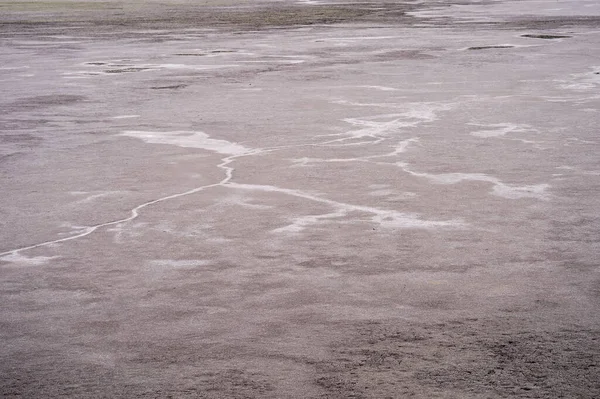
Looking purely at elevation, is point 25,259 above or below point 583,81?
above

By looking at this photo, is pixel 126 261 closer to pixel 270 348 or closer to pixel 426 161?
pixel 270 348

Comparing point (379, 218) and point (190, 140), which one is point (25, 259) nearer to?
point (379, 218)

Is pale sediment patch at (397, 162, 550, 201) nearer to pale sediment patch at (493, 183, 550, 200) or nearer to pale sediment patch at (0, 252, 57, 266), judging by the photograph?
pale sediment patch at (493, 183, 550, 200)

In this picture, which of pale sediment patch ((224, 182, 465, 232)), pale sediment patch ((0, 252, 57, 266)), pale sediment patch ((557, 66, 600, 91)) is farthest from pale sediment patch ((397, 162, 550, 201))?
pale sediment patch ((557, 66, 600, 91))

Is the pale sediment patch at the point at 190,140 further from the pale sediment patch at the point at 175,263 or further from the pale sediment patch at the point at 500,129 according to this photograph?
the pale sediment patch at the point at 175,263

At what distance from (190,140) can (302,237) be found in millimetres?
3859

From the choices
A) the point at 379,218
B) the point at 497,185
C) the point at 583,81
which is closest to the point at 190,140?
the point at 497,185

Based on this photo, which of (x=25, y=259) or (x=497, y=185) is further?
(x=497, y=185)

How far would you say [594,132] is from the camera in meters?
10.3

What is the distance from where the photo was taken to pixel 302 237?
21.6 feet

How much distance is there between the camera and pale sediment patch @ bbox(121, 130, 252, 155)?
9707 mm

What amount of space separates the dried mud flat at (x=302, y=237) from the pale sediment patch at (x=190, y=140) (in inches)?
2.1

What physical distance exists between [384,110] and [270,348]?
7508 mm

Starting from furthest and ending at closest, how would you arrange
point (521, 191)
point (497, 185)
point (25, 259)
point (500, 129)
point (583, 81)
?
point (583, 81) → point (500, 129) → point (497, 185) → point (521, 191) → point (25, 259)
